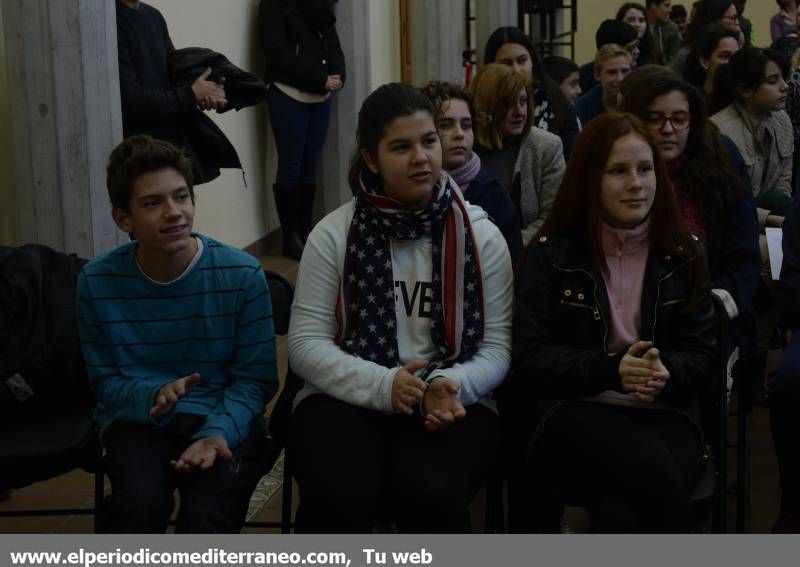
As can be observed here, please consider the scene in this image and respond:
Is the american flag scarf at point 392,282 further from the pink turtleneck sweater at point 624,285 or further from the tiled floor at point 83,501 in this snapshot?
the tiled floor at point 83,501

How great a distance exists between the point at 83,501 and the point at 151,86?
1.71m

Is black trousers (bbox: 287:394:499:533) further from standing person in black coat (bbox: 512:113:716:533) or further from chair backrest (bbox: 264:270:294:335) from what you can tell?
chair backrest (bbox: 264:270:294:335)

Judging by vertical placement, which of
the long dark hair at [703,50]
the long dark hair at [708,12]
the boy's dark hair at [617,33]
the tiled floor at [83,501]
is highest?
the long dark hair at [708,12]

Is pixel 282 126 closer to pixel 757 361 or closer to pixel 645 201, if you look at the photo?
pixel 757 361

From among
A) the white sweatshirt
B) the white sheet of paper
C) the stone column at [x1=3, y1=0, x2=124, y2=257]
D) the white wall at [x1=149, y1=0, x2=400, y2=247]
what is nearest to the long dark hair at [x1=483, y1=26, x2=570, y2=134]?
the white wall at [x1=149, y1=0, x2=400, y2=247]

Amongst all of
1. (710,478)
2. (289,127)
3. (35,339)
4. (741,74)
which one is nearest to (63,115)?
(35,339)

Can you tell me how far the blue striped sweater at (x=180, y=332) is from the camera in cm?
349

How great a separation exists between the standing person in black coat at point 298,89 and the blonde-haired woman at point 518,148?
11.3ft

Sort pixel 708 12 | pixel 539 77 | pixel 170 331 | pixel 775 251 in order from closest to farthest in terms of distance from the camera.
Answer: pixel 170 331, pixel 775 251, pixel 539 77, pixel 708 12

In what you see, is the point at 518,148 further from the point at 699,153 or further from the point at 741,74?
the point at 741,74

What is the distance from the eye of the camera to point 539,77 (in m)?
6.95

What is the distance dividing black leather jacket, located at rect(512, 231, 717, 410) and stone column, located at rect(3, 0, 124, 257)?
6.05 feet

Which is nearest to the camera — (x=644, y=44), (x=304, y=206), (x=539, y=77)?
(x=539, y=77)

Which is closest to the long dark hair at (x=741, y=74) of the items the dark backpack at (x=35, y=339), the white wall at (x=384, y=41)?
the dark backpack at (x=35, y=339)
